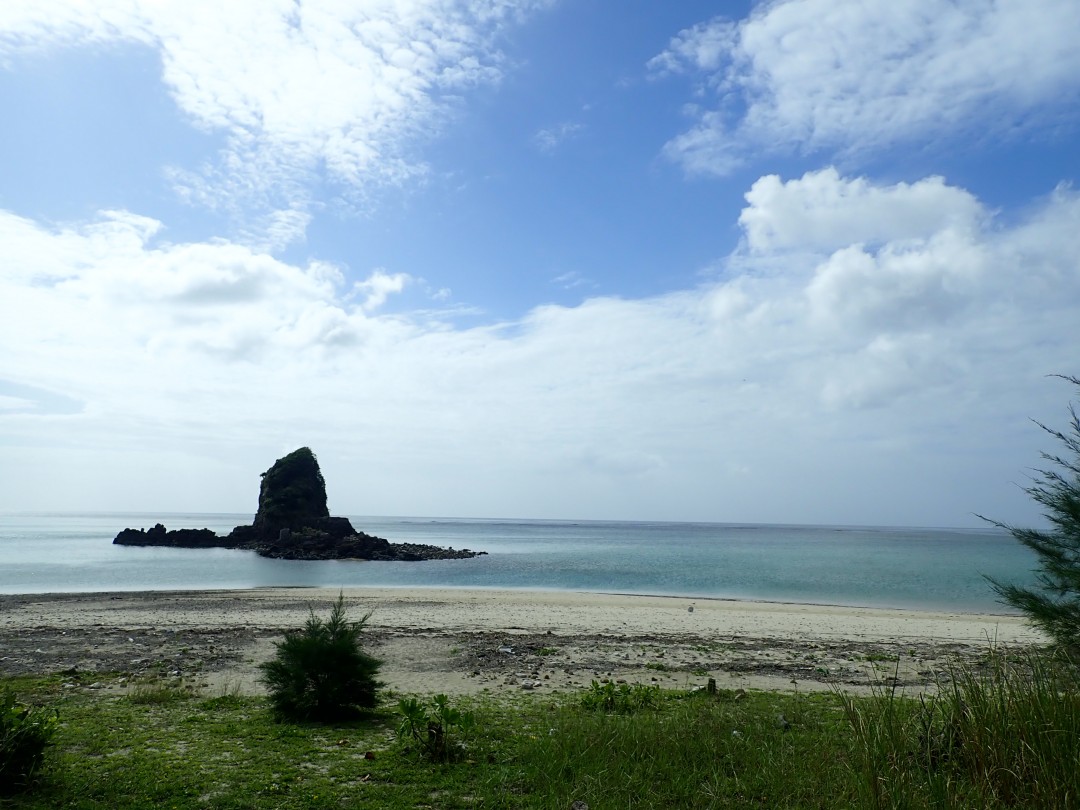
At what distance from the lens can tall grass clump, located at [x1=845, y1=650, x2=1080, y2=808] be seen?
5.55 meters

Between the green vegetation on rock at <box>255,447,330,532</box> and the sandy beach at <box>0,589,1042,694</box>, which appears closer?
the sandy beach at <box>0,589,1042,694</box>

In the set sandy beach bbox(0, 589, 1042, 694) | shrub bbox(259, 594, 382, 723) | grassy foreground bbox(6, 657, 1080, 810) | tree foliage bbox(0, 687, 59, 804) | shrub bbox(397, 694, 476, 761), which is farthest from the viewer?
sandy beach bbox(0, 589, 1042, 694)

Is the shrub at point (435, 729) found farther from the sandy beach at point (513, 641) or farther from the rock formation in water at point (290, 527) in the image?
the rock formation in water at point (290, 527)

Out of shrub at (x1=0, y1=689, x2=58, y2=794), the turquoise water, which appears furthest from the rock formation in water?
shrub at (x1=0, y1=689, x2=58, y2=794)

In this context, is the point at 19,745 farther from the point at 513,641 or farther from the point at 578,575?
the point at 578,575

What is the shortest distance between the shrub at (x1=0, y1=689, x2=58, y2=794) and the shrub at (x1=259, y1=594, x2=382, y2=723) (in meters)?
3.54

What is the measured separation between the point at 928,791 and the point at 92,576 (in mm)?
61836

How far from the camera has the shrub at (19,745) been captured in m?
6.80

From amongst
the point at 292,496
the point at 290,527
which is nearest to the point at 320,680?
the point at 290,527

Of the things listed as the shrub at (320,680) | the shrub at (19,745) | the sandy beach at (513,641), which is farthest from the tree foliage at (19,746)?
the sandy beach at (513,641)

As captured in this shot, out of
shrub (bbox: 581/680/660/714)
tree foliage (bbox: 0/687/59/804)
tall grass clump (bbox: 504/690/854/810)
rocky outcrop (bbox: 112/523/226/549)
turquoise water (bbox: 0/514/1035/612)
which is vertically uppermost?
rocky outcrop (bbox: 112/523/226/549)

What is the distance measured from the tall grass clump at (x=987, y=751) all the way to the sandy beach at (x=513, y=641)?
78 centimetres

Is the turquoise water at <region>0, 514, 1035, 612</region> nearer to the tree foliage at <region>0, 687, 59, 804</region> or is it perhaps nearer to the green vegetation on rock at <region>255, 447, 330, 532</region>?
the green vegetation on rock at <region>255, 447, 330, 532</region>

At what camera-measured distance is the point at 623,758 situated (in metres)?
7.80
